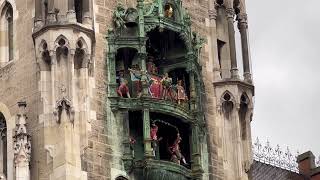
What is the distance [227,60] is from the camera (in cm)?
3422

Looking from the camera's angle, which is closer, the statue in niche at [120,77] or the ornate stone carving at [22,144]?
the ornate stone carving at [22,144]

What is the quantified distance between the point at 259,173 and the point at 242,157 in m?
6.48

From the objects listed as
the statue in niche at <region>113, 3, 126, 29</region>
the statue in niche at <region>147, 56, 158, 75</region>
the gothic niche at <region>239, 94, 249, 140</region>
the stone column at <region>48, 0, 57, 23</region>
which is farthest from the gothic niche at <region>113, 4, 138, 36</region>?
the gothic niche at <region>239, 94, 249, 140</region>

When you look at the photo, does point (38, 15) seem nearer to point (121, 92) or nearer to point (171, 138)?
point (121, 92)

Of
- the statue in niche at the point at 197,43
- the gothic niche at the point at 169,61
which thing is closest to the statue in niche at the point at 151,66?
the gothic niche at the point at 169,61

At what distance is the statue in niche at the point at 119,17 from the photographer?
32.0 metres

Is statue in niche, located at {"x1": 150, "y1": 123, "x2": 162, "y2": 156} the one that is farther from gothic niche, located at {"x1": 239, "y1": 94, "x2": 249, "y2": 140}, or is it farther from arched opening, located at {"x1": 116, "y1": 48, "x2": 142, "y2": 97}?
gothic niche, located at {"x1": 239, "y1": 94, "x2": 249, "y2": 140}

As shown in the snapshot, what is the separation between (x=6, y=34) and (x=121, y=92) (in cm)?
388

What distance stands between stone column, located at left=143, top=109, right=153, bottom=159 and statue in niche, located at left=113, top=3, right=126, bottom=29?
266 cm

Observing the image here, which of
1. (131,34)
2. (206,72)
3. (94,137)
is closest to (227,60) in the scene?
(206,72)

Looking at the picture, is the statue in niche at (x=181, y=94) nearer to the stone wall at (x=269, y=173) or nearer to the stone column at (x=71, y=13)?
the stone column at (x=71, y=13)

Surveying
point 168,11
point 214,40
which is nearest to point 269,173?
point 214,40

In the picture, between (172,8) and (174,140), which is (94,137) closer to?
(174,140)

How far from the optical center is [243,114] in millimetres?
33781
